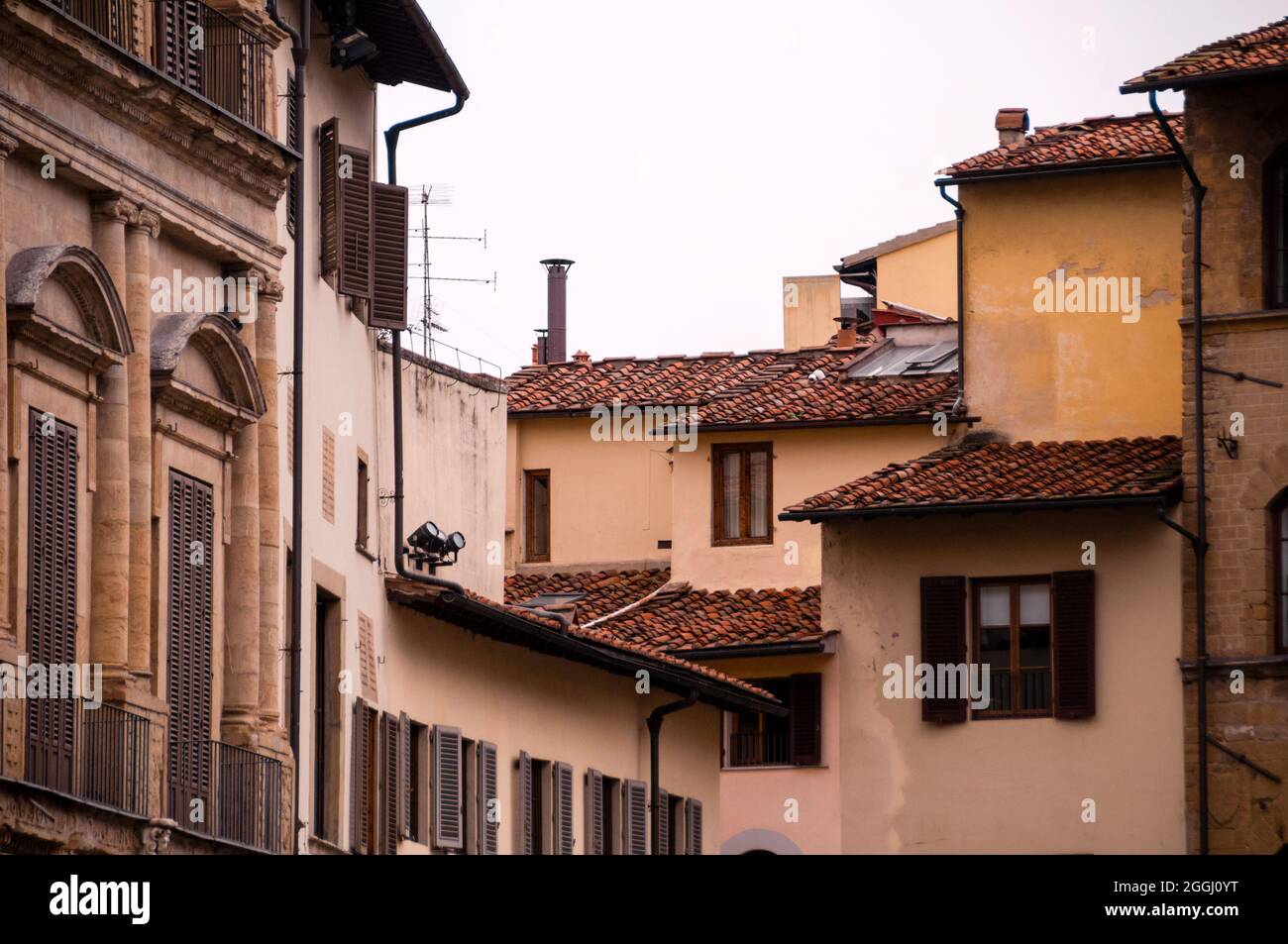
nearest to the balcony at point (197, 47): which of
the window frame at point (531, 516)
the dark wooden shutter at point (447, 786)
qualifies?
the dark wooden shutter at point (447, 786)

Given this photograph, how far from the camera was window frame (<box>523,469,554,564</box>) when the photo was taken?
6081cm

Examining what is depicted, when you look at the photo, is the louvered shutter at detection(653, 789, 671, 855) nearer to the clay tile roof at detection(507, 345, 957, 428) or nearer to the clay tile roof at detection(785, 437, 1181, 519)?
the clay tile roof at detection(785, 437, 1181, 519)

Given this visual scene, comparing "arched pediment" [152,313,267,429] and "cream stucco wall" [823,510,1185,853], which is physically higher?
"arched pediment" [152,313,267,429]

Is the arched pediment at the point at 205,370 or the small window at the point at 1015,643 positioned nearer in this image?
the arched pediment at the point at 205,370

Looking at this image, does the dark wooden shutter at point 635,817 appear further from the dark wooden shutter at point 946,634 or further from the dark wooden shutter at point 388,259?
the dark wooden shutter at point 388,259

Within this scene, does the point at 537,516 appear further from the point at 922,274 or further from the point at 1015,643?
the point at 1015,643

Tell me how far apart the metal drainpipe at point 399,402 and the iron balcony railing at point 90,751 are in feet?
31.1

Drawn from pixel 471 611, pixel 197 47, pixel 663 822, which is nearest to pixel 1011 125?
pixel 663 822

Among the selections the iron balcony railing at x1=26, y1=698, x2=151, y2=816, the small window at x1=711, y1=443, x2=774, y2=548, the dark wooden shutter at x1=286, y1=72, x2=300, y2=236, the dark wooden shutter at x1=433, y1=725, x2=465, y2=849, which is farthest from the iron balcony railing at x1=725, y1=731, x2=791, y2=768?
the iron balcony railing at x1=26, y1=698, x2=151, y2=816

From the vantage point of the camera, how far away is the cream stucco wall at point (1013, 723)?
49.3 m

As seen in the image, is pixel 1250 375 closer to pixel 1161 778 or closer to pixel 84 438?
pixel 1161 778

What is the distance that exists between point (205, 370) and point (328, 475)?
491cm

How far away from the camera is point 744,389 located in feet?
191

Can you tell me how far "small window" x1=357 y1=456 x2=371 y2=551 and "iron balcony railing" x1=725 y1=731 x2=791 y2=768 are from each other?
16.3 m
